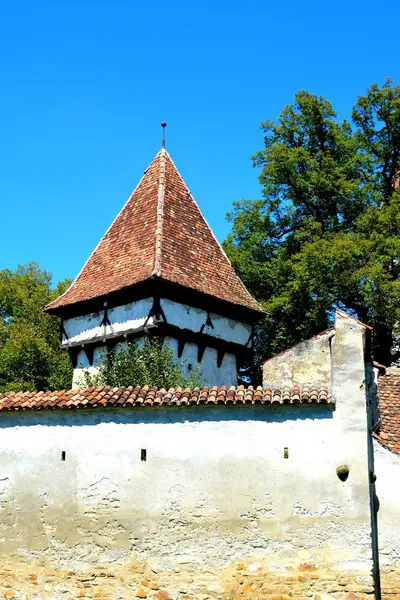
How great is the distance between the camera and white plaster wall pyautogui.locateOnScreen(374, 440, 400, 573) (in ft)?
39.4

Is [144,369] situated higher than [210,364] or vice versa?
[210,364]

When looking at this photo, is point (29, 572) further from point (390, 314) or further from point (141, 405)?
point (390, 314)

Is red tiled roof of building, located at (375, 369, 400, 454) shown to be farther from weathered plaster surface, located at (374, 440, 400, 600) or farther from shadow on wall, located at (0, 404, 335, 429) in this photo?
shadow on wall, located at (0, 404, 335, 429)

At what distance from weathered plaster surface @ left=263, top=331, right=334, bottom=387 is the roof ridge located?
3.71 m

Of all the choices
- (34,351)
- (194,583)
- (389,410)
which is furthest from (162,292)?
(34,351)

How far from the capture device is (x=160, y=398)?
1151 centimetres

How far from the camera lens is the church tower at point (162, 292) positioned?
1778cm

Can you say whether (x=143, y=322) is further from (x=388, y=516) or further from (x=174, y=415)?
(x=388, y=516)

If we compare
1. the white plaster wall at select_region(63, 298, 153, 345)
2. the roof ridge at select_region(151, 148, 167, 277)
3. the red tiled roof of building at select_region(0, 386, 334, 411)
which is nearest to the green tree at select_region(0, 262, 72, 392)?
the white plaster wall at select_region(63, 298, 153, 345)

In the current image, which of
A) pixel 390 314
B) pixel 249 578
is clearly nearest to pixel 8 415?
pixel 249 578

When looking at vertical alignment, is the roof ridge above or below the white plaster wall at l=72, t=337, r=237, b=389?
above

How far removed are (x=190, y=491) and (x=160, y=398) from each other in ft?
4.95

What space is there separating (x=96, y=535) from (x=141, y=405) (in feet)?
7.01

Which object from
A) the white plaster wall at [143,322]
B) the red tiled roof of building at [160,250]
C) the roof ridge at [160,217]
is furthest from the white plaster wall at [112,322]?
the roof ridge at [160,217]
